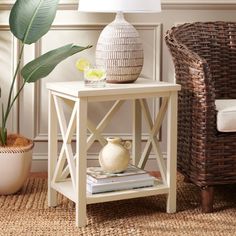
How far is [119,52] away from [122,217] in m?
0.69

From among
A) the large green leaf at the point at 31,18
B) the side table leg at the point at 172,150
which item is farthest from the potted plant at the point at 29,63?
the side table leg at the point at 172,150

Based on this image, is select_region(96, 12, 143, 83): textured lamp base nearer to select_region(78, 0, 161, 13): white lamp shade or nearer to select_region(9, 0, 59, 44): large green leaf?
select_region(78, 0, 161, 13): white lamp shade

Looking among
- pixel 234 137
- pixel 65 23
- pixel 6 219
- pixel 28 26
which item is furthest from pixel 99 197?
pixel 65 23

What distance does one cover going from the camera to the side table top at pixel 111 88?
8.84 feet

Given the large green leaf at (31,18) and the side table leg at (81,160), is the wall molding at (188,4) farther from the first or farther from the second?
the side table leg at (81,160)

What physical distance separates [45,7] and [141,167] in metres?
0.85

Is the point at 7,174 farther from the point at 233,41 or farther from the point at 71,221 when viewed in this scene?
the point at 233,41

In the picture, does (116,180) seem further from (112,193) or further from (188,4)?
(188,4)

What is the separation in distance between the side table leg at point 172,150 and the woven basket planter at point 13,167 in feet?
2.22

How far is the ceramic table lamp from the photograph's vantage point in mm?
2906

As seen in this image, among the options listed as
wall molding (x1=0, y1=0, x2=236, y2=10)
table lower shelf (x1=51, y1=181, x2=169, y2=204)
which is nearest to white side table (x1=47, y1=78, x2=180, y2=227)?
table lower shelf (x1=51, y1=181, x2=169, y2=204)

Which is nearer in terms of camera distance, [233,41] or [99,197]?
[99,197]

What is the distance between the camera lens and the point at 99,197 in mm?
2787

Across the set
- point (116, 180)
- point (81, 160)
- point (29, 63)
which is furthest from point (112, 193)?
point (29, 63)
